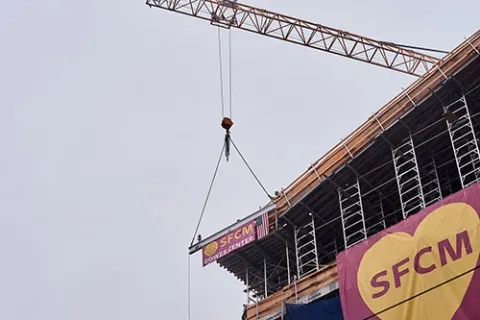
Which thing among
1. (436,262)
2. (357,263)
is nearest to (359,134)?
(357,263)

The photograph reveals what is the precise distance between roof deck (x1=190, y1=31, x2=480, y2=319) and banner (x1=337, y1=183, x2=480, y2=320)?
9.59ft

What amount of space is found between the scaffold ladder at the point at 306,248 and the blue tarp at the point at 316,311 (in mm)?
5259

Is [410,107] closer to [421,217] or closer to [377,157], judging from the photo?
[377,157]

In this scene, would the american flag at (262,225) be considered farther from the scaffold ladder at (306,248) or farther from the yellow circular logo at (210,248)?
the yellow circular logo at (210,248)

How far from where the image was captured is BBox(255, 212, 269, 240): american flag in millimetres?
41188

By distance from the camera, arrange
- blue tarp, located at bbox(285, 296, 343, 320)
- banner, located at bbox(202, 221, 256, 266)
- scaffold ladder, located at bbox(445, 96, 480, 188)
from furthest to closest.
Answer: banner, located at bbox(202, 221, 256, 266) → blue tarp, located at bbox(285, 296, 343, 320) → scaffold ladder, located at bbox(445, 96, 480, 188)

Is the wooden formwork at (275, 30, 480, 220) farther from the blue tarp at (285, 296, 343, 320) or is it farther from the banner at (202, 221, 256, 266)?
the blue tarp at (285, 296, 343, 320)

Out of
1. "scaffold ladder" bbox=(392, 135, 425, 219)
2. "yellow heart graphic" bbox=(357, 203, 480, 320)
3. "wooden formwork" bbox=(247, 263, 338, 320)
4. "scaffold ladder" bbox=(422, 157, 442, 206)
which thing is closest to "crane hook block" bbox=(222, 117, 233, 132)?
"wooden formwork" bbox=(247, 263, 338, 320)

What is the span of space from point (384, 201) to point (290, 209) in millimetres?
5036

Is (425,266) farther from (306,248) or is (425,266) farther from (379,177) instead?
(306,248)

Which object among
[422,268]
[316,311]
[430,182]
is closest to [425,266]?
[422,268]

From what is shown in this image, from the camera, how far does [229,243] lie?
42.9m

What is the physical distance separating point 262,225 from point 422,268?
43.5 feet

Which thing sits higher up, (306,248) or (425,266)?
(306,248)
